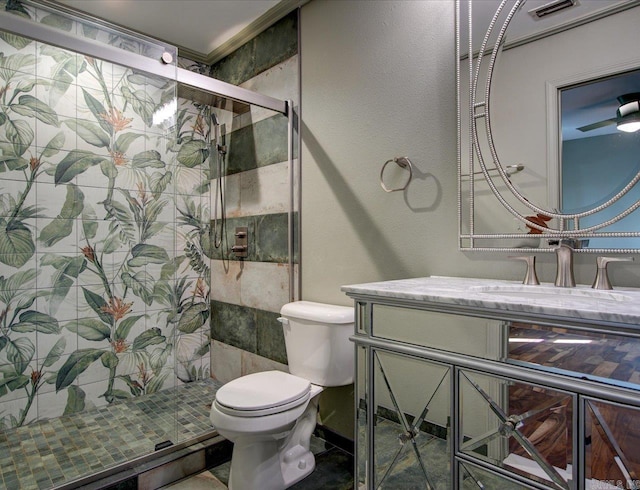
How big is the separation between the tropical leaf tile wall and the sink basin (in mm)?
1632

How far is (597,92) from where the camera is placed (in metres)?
1.35

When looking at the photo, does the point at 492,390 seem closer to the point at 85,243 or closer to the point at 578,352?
the point at 578,352

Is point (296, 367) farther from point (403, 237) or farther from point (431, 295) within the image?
point (431, 295)

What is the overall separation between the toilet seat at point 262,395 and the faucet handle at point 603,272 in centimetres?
119

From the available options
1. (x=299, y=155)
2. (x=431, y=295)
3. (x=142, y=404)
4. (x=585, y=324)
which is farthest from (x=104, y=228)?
(x=585, y=324)

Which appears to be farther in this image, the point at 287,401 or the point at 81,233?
the point at 81,233

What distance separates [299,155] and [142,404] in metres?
1.64

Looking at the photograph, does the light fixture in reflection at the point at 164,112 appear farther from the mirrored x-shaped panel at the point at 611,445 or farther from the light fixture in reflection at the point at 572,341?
the mirrored x-shaped panel at the point at 611,445

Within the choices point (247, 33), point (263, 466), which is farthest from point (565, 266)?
point (247, 33)

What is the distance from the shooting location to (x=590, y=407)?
92cm

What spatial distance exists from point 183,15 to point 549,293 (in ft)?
8.51

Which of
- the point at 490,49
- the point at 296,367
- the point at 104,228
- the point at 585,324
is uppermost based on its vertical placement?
the point at 490,49

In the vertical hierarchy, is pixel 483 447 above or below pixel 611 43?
below

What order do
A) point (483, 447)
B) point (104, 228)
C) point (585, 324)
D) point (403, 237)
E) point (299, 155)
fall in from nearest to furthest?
point (585, 324)
point (483, 447)
point (403, 237)
point (104, 228)
point (299, 155)
